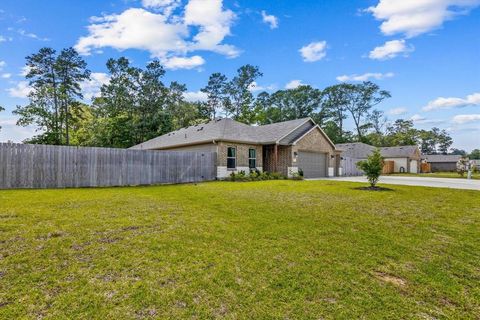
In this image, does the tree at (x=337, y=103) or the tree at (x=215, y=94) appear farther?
the tree at (x=337, y=103)

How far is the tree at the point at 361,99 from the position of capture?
49.3 metres

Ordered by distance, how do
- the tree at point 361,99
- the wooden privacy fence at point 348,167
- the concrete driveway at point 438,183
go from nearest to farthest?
the concrete driveway at point 438,183 → the wooden privacy fence at point 348,167 → the tree at point 361,99

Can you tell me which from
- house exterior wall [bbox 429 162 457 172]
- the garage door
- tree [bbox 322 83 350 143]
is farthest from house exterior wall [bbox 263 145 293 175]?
house exterior wall [bbox 429 162 457 172]

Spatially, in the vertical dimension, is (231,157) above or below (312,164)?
above

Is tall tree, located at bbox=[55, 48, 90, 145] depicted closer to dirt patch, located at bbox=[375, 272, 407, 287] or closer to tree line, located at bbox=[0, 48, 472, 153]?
tree line, located at bbox=[0, 48, 472, 153]

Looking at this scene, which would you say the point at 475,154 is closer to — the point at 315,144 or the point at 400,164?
the point at 400,164

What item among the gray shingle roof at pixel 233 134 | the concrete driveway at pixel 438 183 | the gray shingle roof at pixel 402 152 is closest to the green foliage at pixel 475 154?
the gray shingle roof at pixel 402 152

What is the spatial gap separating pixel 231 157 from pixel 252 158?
2.16 metres

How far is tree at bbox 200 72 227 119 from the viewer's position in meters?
42.1

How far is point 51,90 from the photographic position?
27625mm

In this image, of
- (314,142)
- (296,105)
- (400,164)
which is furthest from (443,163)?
(314,142)

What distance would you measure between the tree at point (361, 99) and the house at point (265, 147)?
30957 millimetres

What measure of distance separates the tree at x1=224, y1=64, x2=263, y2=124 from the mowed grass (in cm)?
3707

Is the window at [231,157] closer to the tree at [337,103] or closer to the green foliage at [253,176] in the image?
the green foliage at [253,176]
